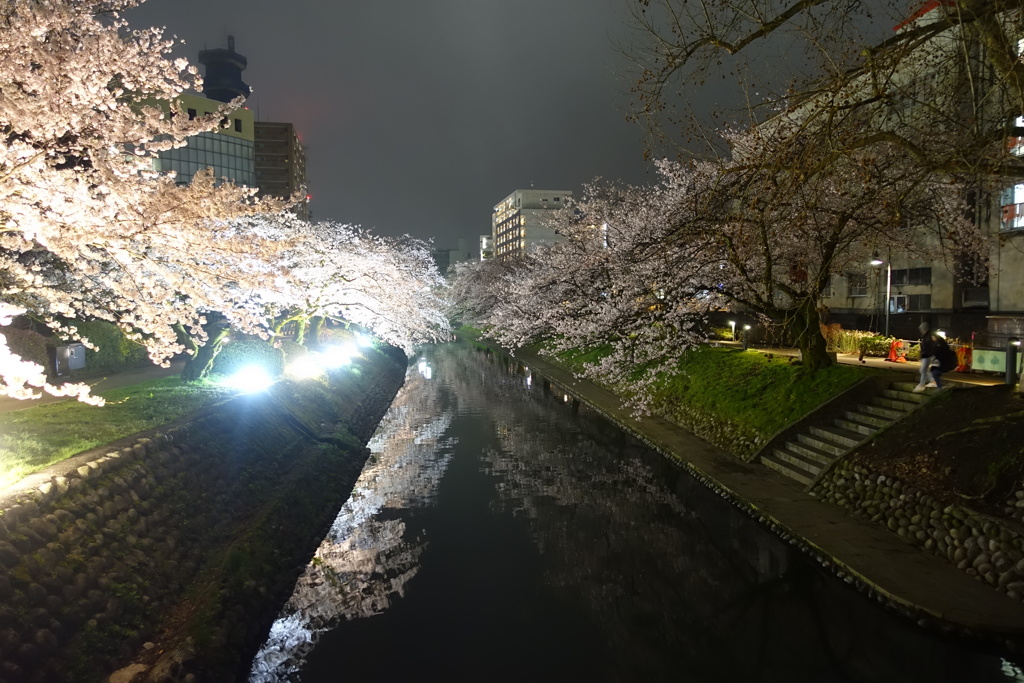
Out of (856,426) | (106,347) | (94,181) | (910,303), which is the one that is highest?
(94,181)

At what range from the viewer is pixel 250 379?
1930 centimetres

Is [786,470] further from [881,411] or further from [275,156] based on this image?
[275,156]

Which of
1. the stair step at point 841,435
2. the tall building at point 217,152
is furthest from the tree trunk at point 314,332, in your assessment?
the tall building at point 217,152

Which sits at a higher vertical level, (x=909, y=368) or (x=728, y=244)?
(x=728, y=244)

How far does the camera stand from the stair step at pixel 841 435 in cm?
1245

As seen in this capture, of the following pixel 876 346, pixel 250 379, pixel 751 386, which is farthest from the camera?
pixel 876 346

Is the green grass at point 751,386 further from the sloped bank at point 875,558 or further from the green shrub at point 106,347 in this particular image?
the green shrub at point 106,347

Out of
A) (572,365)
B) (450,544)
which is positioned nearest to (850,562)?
(450,544)

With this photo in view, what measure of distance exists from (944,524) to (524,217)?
116 meters

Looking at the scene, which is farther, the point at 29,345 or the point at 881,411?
the point at 29,345

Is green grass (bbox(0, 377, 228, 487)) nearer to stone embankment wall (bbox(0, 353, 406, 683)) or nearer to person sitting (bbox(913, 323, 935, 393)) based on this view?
stone embankment wall (bbox(0, 353, 406, 683))

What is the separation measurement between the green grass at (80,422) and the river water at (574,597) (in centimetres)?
428

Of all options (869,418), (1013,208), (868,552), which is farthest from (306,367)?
(1013,208)

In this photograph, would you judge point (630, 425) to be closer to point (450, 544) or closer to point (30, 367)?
point (450, 544)
